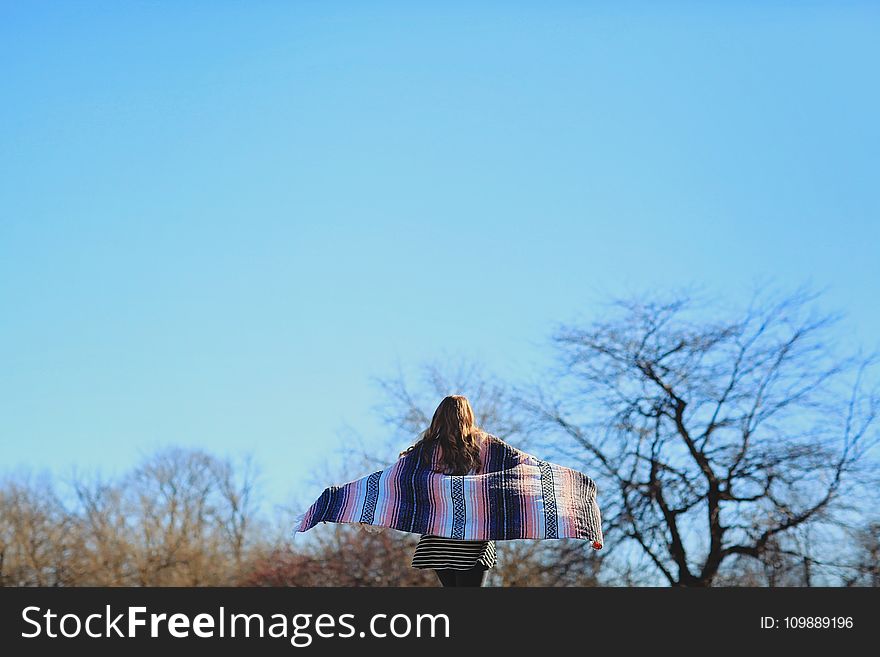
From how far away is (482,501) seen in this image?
6.23 m

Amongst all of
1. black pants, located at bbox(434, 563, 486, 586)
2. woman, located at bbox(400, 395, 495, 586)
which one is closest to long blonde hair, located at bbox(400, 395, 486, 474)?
woman, located at bbox(400, 395, 495, 586)

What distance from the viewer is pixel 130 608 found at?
150 inches

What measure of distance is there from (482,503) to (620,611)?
7.85 ft

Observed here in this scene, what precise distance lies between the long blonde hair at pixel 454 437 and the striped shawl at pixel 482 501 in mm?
39

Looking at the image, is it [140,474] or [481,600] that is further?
[140,474]

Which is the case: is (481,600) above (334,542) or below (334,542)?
below

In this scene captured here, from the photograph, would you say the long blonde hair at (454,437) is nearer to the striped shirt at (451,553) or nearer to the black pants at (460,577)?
the striped shirt at (451,553)

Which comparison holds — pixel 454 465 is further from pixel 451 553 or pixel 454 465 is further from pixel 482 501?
pixel 451 553

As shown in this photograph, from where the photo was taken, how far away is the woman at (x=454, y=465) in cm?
590

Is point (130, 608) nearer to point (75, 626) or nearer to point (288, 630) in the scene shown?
point (75, 626)

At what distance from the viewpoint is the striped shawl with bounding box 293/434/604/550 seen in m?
6.21

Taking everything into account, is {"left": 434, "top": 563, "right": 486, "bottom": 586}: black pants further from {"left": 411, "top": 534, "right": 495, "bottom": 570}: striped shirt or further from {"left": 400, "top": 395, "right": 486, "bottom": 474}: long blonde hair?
{"left": 400, "top": 395, "right": 486, "bottom": 474}: long blonde hair

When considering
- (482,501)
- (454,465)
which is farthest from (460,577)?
(454,465)

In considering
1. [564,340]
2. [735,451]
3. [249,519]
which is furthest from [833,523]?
[249,519]
